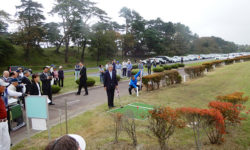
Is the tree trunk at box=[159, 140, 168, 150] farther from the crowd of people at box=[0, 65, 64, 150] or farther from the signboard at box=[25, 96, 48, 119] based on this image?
the crowd of people at box=[0, 65, 64, 150]

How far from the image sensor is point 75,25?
38.7 metres

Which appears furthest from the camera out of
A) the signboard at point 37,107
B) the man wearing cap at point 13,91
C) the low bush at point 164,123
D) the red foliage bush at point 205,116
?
the man wearing cap at point 13,91

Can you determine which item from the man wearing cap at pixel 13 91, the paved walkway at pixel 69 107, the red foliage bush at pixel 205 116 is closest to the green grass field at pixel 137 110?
the paved walkway at pixel 69 107

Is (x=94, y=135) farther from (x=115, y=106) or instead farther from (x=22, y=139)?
(x=115, y=106)

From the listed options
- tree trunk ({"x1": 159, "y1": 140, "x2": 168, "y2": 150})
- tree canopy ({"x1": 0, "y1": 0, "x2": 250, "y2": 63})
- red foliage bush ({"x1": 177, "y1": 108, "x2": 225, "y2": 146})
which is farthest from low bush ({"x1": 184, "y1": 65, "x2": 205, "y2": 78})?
tree canopy ({"x1": 0, "y1": 0, "x2": 250, "y2": 63})

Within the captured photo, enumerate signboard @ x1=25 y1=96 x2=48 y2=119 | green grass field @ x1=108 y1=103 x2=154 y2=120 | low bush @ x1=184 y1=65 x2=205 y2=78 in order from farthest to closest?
low bush @ x1=184 y1=65 x2=205 y2=78 → green grass field @ x1=108 y1=103 x2=154 y2=120 → signboard @ x1=25 y1=96 x2=48 y2=119

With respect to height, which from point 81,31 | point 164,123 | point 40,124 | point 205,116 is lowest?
point 40,124

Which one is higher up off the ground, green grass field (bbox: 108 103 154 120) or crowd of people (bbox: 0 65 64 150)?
crowd of people (bbox: 0 65 64 150)

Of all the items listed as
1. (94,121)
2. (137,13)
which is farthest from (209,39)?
(94,121)

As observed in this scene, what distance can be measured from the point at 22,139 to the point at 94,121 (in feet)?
7.25

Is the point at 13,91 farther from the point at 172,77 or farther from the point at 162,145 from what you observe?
the point at 172,77

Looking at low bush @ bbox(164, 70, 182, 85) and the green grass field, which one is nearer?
the green grass field

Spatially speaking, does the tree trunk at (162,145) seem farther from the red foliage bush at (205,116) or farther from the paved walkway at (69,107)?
the paved walkway at (69,107)

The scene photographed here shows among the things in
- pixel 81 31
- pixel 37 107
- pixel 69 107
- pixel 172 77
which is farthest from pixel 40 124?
pixel 81 31
